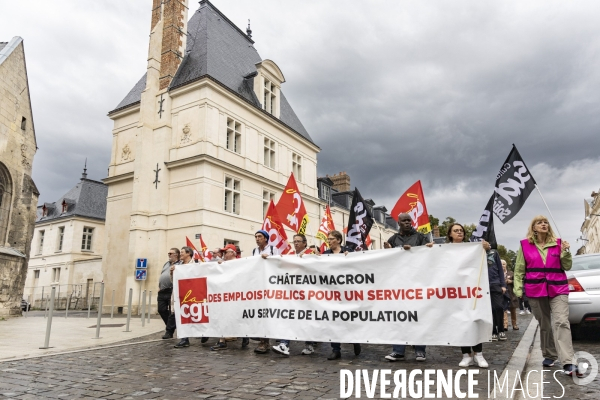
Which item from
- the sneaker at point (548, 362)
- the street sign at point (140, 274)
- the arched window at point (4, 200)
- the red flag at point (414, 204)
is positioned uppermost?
the arched window at point (4, 200)

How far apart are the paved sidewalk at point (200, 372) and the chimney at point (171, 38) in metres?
19.2

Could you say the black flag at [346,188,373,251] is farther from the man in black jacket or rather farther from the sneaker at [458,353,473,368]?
the sneaker at [458,353,473,368]

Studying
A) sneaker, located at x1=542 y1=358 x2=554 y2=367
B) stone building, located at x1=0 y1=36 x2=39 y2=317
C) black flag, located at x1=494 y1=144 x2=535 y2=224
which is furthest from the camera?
stone building, located at x1=0 y1=36 x2=39 y2=317

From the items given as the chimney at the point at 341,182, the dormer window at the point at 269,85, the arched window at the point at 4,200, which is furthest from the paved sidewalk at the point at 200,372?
the chimney at the point at 341,182

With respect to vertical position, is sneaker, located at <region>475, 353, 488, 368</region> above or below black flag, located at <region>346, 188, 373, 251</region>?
below

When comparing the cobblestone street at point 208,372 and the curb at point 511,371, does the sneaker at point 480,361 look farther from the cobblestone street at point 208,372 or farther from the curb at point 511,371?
the curb at point 511,371

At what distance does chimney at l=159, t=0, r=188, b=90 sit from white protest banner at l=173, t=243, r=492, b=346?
19.1m

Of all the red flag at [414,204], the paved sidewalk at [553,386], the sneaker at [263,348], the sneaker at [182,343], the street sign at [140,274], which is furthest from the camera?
the street sign at [140,274]

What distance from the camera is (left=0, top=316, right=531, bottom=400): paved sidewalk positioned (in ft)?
14.3

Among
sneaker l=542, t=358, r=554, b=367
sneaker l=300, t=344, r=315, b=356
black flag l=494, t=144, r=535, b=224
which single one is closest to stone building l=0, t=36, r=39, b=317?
sneaker l=300, t=344, r=315, b=356

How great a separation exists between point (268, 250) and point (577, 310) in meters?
5.18

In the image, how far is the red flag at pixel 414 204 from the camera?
10328 millimetres

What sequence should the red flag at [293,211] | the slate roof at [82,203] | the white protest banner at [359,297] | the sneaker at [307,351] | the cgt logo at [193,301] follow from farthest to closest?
the slate roof at [82,203] → the red flag at [293,211] → the cgt logo at [193,301] → the sneaker at [307,351] → the white protest banner at [359,297]

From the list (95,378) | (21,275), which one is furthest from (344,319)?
(21,275)
